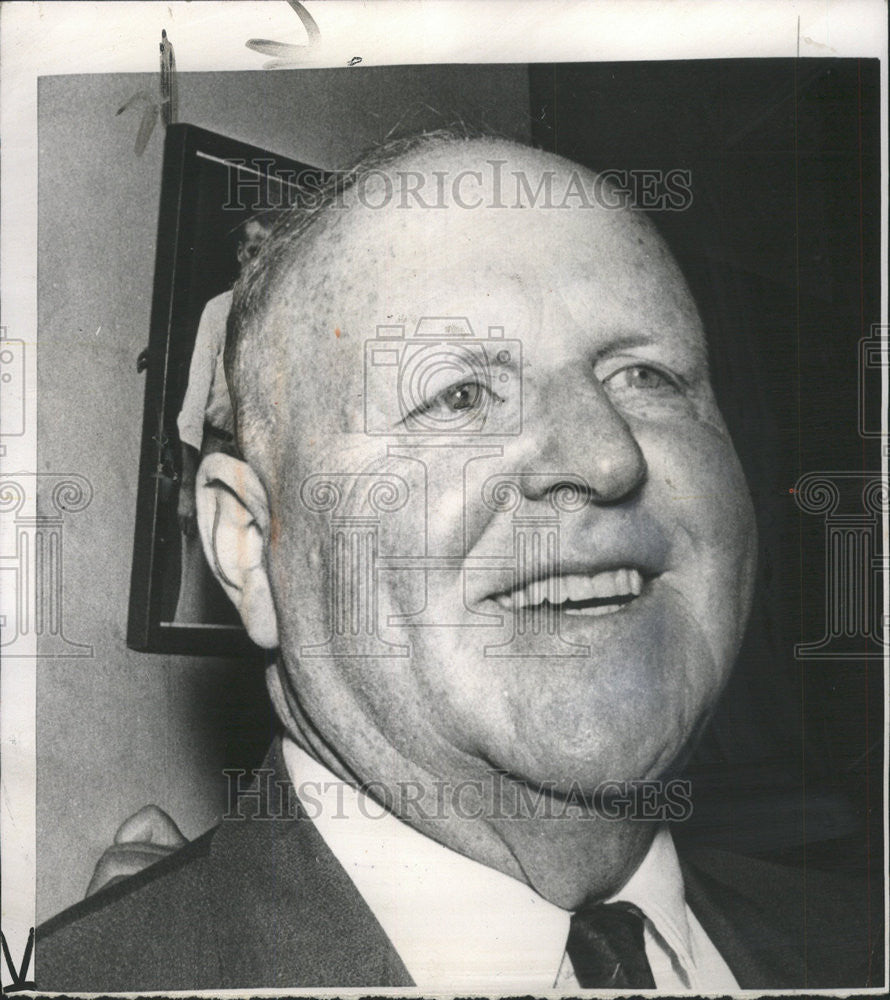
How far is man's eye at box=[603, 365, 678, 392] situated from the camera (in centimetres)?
167

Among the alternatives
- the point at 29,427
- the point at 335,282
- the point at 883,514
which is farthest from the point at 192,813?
the point at 883,514

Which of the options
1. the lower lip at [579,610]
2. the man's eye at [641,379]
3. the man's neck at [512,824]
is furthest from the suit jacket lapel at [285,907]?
the man's eye at [641,379]

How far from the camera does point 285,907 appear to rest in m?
1.71

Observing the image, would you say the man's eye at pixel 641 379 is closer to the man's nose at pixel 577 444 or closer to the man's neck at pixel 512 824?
the man's nose at pixel 577 444

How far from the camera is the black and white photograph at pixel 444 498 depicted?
1.68 m

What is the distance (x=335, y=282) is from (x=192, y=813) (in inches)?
38.7

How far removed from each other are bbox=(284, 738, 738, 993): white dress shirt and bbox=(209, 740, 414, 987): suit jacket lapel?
3cm

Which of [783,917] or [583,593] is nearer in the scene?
[583,593]

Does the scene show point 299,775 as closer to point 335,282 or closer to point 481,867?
point 481,867

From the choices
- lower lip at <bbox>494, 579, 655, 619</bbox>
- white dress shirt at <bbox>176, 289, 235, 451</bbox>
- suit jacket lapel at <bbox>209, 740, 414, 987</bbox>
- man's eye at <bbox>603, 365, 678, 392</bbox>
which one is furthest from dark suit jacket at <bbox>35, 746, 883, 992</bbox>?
man's eye at <bbox>603, 365, 678, 392</bbox>

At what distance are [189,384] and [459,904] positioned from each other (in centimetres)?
104

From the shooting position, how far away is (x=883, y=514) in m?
1.80

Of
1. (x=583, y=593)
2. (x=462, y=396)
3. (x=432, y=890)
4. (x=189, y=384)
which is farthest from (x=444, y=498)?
(x=432, y=890)

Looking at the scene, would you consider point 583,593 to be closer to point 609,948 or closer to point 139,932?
point 609,948
